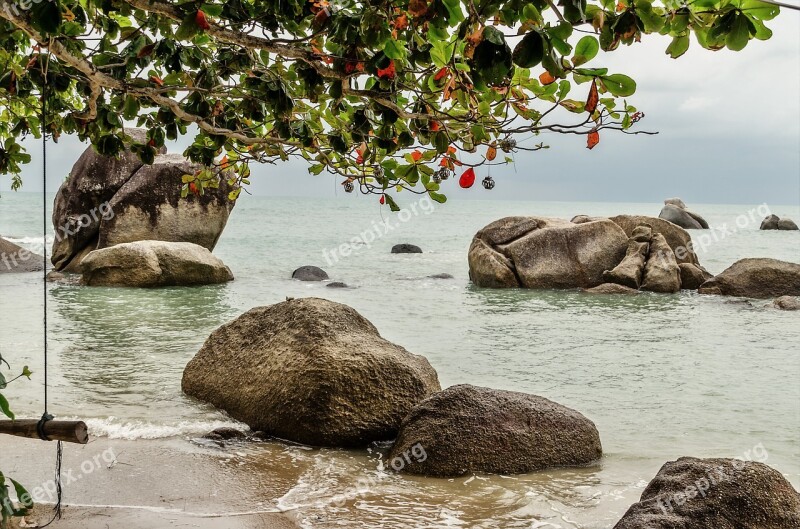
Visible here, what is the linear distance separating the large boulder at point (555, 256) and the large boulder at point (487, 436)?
13.4m

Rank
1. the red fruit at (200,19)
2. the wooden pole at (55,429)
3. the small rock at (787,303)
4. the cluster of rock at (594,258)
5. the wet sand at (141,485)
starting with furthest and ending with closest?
the cluster of rock at (594,258) → the small rock at (787,303) → the wet sand at (141,485) → the wooden pole at (55,429) → the red fruit at (200,19)

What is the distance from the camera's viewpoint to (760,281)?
1828cm

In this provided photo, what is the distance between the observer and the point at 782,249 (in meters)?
40.6

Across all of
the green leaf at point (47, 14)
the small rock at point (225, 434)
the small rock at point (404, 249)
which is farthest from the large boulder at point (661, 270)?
the green leaf at point (47, 14)

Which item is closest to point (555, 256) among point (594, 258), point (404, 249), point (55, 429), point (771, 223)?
point (594, 258)

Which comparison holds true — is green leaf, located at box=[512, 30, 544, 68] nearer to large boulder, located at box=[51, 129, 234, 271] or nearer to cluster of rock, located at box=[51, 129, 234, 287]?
cluster of rock, located at box=[51, 129, 234, 287]

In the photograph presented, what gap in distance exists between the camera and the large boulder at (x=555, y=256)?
63.9 feet

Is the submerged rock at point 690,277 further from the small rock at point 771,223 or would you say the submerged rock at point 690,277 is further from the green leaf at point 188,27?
the small rock at point 771,223

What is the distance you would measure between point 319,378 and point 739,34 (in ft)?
16.1

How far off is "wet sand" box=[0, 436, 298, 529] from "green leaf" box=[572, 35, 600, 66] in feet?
11.5

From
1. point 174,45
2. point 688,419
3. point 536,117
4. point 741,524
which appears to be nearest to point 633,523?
point 741,524

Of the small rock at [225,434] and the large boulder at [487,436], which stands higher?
the large boulder at [487,436]

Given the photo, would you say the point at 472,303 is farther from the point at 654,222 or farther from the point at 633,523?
the point at 633,523

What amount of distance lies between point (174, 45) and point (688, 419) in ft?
A: 22.6
